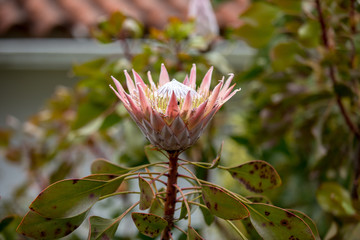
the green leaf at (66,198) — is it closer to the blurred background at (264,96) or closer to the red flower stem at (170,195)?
the red flower stem at (170,195)

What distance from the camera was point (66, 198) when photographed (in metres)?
0.55

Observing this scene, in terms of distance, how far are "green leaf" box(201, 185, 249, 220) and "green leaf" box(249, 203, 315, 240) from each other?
6 cm

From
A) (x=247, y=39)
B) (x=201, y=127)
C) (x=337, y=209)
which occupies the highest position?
(x=201, y=127)

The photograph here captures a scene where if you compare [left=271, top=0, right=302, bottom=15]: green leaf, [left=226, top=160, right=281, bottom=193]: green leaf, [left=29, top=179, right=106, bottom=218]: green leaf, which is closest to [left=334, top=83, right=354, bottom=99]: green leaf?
[left=271, top=0, right=302, bottom=15]: green leaf

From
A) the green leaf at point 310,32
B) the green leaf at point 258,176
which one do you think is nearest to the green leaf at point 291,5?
the green leaf at point 310,32

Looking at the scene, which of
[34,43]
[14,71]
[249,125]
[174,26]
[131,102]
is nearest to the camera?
[131,102]

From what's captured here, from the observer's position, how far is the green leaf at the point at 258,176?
61 cm

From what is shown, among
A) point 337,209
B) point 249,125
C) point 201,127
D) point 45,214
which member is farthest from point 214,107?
point 249,125

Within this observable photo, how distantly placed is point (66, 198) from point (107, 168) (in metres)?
0.13

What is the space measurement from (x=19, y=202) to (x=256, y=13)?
4.14ft

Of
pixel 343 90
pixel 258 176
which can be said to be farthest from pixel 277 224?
pixel 343 90

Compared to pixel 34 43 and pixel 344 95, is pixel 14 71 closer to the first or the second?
pixel 34 43

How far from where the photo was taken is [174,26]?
1167 millimetres

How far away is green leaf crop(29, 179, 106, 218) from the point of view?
0.54m
